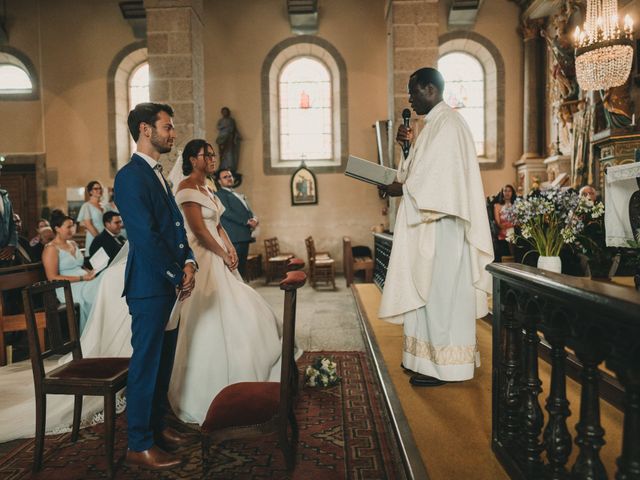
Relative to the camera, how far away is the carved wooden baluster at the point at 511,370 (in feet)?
5.97

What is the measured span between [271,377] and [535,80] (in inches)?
365

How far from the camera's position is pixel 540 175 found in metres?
9.79

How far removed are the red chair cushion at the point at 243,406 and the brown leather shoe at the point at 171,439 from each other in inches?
20.7

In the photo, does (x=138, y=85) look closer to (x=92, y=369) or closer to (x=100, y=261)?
(x=100, y=261)

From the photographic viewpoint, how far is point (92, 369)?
2.37 m

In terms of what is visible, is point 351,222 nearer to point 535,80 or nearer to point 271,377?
point 535,80

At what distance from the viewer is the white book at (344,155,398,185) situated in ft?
9.63

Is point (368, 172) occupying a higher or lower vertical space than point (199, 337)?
higher

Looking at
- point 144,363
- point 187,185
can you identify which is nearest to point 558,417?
point 144,363

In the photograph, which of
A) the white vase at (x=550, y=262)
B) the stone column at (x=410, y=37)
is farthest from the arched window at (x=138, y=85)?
the white vase at (x=550, y=262)

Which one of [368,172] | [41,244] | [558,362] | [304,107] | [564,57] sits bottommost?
[558,362]

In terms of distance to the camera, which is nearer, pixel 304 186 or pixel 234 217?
pixel 234 217

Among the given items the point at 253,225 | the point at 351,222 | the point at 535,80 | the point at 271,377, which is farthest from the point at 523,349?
the point at 535,80

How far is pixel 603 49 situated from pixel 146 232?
6484mm
